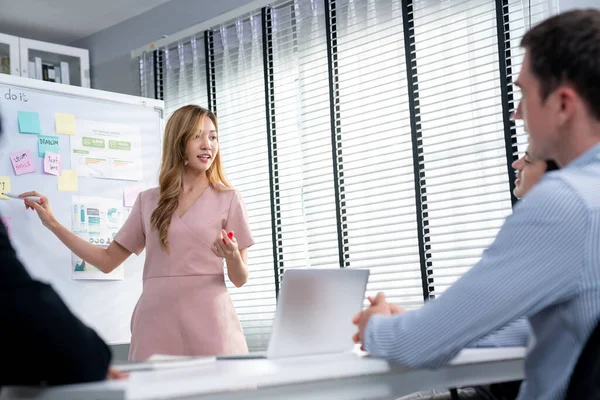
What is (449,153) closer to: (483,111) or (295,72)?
(483,111)

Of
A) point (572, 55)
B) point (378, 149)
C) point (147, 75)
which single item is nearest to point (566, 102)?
point (572, 55)

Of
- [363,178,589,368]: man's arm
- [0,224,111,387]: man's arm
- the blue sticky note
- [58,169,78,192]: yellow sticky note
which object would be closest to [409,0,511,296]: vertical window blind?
[58,169,78,192]: yellow sticky note

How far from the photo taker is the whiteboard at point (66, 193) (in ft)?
10.9

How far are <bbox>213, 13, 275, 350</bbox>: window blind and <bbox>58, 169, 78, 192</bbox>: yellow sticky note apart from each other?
3.32 feet

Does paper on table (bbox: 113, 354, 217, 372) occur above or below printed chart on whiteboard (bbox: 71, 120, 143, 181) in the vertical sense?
below

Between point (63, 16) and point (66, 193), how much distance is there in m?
1.89

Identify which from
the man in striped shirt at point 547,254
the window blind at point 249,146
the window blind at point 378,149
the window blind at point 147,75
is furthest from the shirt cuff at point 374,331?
the window blind at point 147,75

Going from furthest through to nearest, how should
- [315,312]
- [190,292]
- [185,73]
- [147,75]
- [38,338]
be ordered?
[147,75] → [185,73] → [190,292] → [315,312] → [38,338]

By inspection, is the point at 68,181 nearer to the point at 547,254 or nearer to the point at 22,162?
the point at 22,162

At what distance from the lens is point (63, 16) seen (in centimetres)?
489

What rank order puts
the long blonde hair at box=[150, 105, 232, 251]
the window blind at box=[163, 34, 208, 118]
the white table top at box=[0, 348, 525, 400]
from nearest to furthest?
the white table top at box=[0, 348, 525, 400]
the long blonde hair at box=[150, 105, 232, 251]
the window blind at box=[163, 34, 208, 118]

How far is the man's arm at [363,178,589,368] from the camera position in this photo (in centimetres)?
105

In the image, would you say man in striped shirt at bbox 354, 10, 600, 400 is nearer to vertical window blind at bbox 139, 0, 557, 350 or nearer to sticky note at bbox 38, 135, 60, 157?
vertical window blind at bbox 139, 0, 557, 350

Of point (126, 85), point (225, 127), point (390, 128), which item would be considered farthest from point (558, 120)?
point (126, 85)
